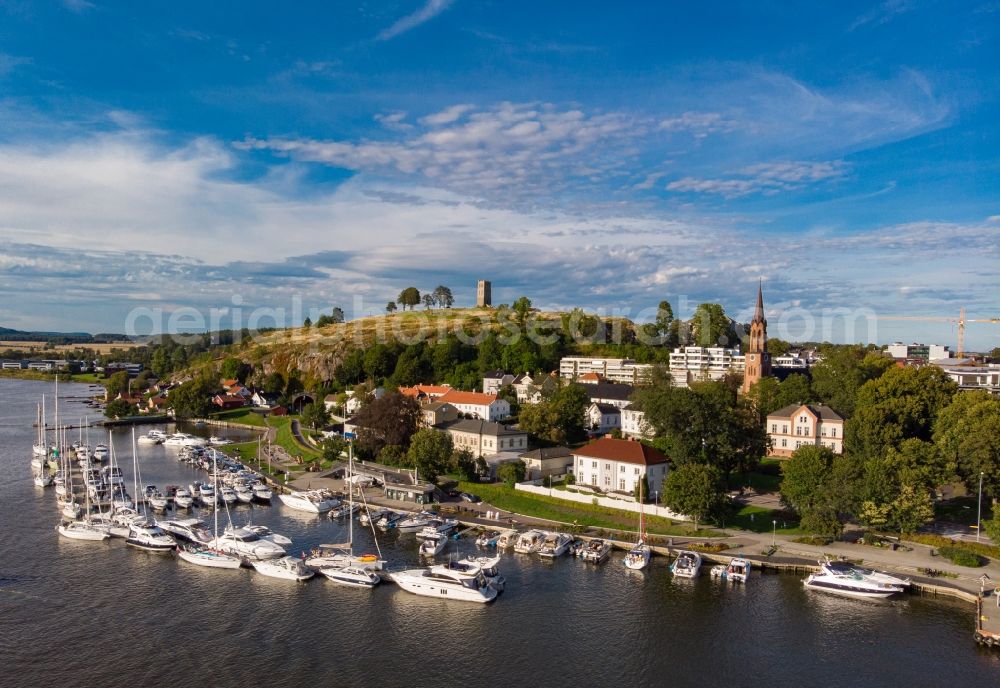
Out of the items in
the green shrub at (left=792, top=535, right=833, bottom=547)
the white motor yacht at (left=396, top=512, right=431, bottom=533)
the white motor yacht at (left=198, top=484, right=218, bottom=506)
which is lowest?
the white motor yacht at (left=396, top=512, right=431, bottom=533)

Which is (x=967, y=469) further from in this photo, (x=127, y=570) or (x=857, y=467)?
(x=127, y=570)

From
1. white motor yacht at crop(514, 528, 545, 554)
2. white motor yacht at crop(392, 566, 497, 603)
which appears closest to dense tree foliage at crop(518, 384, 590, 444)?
white motor yacht at crop(514, 528, 545, 554)

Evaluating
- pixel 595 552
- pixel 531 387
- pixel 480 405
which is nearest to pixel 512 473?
pixel 595 552

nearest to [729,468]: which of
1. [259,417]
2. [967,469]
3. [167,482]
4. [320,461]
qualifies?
[967,469]

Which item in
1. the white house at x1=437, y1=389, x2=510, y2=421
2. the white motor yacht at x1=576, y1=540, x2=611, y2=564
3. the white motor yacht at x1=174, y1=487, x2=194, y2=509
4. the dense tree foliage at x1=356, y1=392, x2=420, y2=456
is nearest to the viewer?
the white motor yacht at x1=576, y1=540, x2=611, y2=564

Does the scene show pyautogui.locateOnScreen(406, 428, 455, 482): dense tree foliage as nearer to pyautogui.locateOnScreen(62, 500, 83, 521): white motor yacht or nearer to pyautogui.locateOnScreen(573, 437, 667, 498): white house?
pyautogui.locateOnScreen(573, 437, 667, 498): white house

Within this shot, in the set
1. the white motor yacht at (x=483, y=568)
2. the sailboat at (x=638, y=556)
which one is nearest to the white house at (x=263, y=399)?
the white motor yacht at (x=483, y=568)
